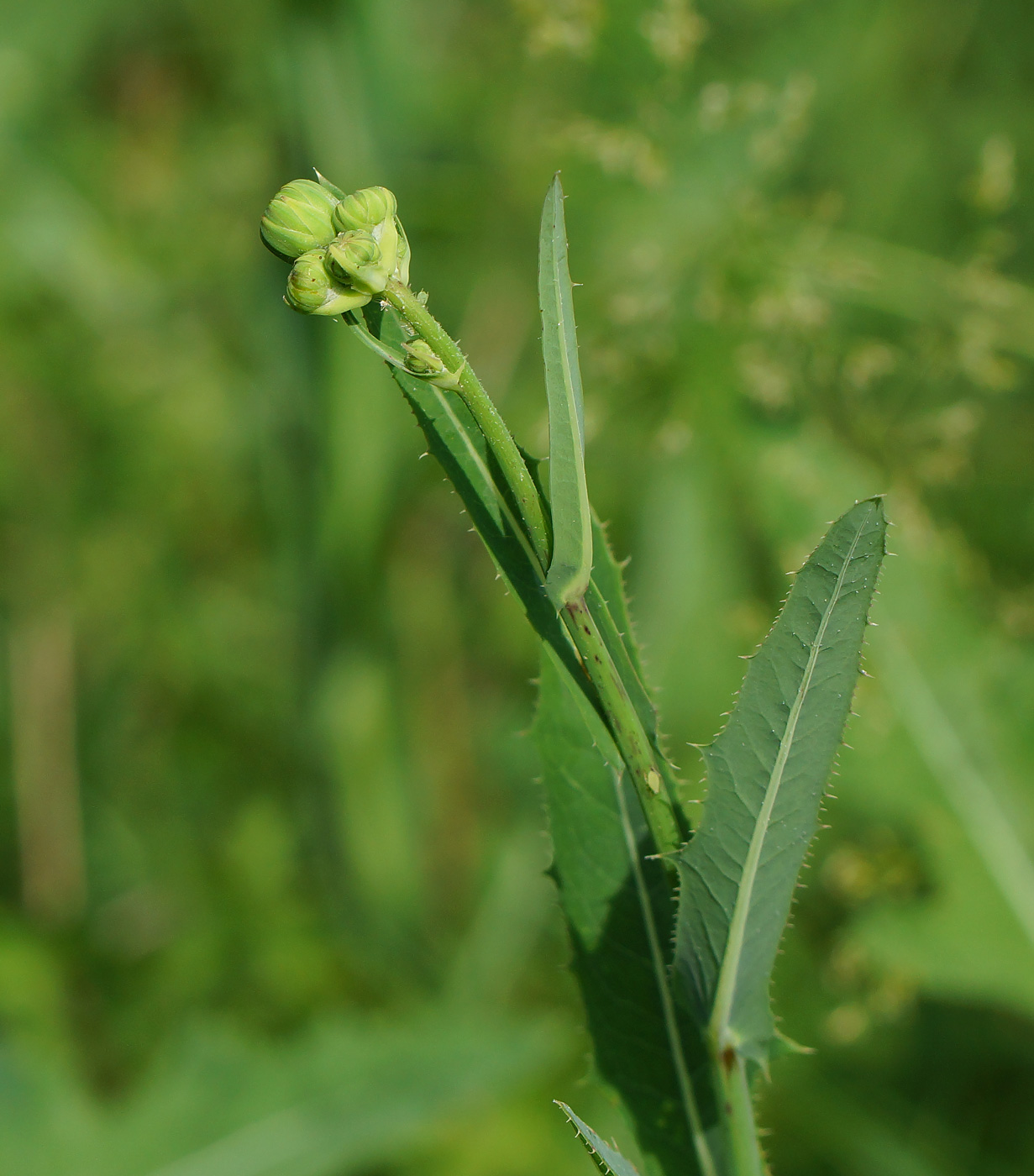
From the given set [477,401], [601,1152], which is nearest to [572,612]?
[477,401]

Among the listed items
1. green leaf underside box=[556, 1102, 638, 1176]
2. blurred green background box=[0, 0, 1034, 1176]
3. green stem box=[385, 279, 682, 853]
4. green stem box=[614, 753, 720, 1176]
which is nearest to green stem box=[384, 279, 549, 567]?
green stem box=[385, 279, 682, 853]

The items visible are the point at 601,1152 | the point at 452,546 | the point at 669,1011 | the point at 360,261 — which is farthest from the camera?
the point at 452,546

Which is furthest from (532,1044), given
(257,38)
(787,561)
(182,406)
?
(257,38)

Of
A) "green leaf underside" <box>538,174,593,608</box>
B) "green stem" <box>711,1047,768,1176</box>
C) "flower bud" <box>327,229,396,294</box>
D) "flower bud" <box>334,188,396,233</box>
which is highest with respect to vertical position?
"flower bud" <box>334,188,396,233</box>

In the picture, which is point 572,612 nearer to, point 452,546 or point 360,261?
point 360,261

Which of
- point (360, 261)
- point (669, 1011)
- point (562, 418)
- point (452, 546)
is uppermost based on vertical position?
A: point (452, 546)

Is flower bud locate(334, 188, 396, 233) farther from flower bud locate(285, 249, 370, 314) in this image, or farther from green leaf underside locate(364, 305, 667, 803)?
green leaf underside locate(364, 305, 667, 803)

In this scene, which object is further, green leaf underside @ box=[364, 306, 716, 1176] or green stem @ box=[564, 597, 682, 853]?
green leaf underside @ box=[364, 306, 716, 1176]

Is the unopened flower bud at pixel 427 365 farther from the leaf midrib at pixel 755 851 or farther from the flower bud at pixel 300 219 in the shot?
the leaf midrib at pixel 755 851
